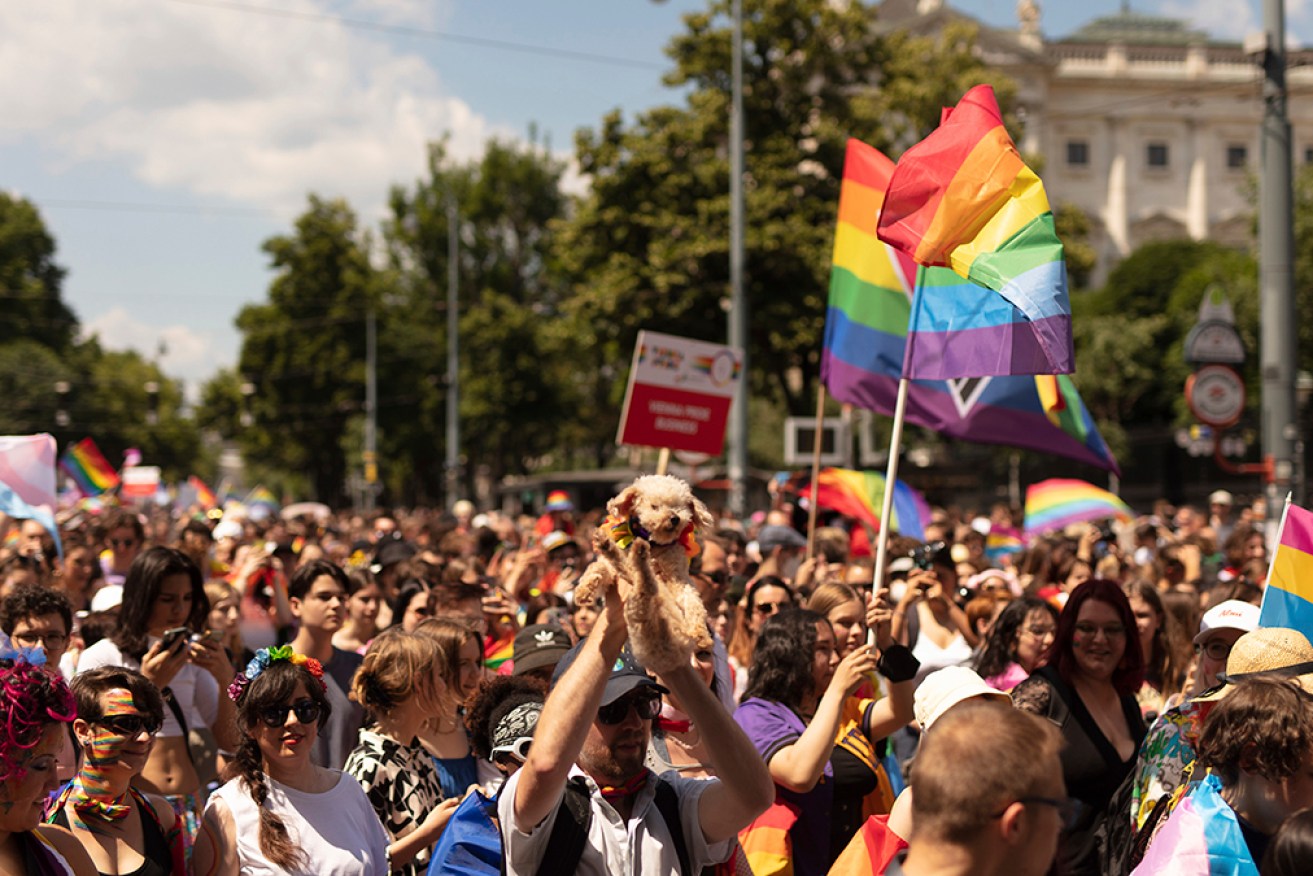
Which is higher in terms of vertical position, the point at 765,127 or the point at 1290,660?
the point at 765,127

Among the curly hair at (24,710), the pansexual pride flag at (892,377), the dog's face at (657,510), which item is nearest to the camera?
the dog's face at (657,510)

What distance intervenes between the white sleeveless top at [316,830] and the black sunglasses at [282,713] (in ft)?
0.54

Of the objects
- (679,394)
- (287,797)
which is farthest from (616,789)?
(679,394)

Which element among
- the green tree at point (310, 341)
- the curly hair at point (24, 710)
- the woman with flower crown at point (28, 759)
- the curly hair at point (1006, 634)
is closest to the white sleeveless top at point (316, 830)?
the woman with flower crown at point (28, 759)

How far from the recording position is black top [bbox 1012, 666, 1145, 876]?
470 cm

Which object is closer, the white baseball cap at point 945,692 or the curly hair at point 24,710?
the curly hair at point 24,710

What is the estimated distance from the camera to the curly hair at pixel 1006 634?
6.66m

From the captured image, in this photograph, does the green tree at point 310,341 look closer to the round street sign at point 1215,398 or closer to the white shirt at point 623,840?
the round street sign at point 1215,398

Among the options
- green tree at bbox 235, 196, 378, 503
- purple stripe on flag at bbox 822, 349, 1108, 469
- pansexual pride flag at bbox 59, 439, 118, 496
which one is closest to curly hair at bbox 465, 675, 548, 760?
purple stripe on flag at bbox 822, 349, 1108, 469

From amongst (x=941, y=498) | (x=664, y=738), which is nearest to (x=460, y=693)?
(x=664, y=738)

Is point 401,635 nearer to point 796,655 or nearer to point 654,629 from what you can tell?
point 796,655

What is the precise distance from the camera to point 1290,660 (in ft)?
13.6

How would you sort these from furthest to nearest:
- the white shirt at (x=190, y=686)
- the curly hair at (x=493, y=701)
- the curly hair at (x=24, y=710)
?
the white shirt at (x=190, y=686), the curly hair at (x=493, y=701), the curly hair at (x=24, y=710)

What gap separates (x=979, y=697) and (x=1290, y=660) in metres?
0.93
